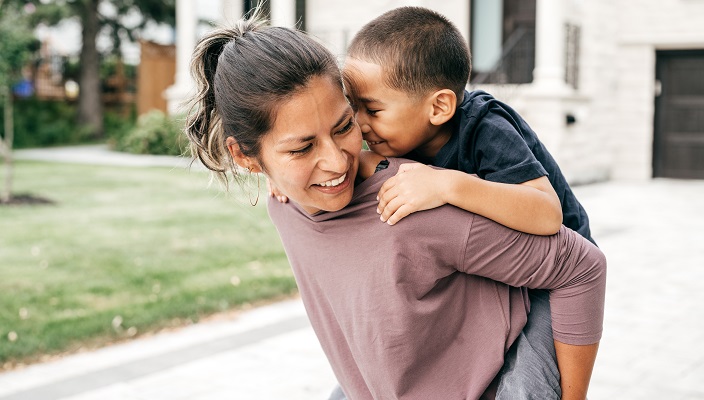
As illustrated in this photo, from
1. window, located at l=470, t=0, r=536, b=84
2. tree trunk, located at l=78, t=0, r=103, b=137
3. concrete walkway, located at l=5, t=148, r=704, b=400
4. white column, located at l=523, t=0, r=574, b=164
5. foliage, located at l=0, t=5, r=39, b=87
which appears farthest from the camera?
tree trunk, located at l=78, t=0, r=103, b=137

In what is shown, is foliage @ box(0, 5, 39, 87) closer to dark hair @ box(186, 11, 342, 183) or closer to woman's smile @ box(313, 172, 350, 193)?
dark hair @ box(186, 11, 342, 183)

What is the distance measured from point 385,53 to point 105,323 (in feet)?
14.6

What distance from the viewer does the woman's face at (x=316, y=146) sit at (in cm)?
170

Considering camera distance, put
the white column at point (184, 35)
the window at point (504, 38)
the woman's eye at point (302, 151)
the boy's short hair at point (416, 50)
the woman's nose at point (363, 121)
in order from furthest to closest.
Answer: the white column at point (184, 35), the window at point (504, 38), the woman's nose at point (363, 121), the boy's short hair at point (416, 50), the woman's eye at point (302, 151)

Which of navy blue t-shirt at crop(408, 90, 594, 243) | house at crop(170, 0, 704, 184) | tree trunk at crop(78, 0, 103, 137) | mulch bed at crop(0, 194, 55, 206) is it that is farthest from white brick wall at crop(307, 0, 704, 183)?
navy blue t-shirt at crop(408, 90, 594, 243)

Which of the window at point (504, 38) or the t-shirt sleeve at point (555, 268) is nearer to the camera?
the t-shirt sleeve at point (555, 268)

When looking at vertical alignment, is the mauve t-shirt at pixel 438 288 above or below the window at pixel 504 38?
below

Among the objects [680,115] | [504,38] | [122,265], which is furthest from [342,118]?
[680,115]

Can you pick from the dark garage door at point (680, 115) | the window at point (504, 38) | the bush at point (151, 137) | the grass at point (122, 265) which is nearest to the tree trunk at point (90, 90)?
the bush at point (151, 137)

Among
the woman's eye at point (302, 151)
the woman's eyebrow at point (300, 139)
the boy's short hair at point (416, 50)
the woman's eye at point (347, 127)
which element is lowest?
the woman's eye at point (302, 151)

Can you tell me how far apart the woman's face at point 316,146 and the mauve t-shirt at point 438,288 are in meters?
0.06

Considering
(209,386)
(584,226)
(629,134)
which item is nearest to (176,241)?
(209,386)

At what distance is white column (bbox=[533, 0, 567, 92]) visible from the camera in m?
14.5

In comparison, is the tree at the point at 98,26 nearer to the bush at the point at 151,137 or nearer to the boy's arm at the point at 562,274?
the bush at the point at 151,137
